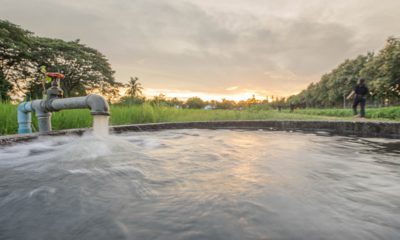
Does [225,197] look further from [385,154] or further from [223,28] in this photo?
[223,28]

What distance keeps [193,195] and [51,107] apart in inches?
92.0

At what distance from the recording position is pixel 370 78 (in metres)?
23.0

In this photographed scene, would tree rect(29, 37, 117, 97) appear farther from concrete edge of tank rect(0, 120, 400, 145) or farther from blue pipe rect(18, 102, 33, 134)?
blue pipe rect(18, 102, 33, 134)

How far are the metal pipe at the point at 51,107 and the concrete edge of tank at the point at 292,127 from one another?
0.85 ft

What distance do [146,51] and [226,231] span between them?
32.1 feet

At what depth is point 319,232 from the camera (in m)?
1.00

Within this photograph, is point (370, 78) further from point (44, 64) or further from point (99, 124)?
point (44, 64)

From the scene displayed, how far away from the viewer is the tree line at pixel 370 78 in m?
18.1

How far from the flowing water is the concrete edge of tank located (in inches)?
50.3

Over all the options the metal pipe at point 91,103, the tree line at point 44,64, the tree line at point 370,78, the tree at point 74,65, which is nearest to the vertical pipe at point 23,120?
the metal pipe at point 91,103

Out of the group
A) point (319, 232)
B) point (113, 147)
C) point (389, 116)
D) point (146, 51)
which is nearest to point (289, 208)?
point (319, 232)

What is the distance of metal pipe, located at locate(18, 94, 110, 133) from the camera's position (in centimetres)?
239

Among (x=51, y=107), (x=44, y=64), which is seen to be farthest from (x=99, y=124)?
(x=44, y=64)

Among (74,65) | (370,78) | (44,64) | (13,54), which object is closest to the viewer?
(13,54)
